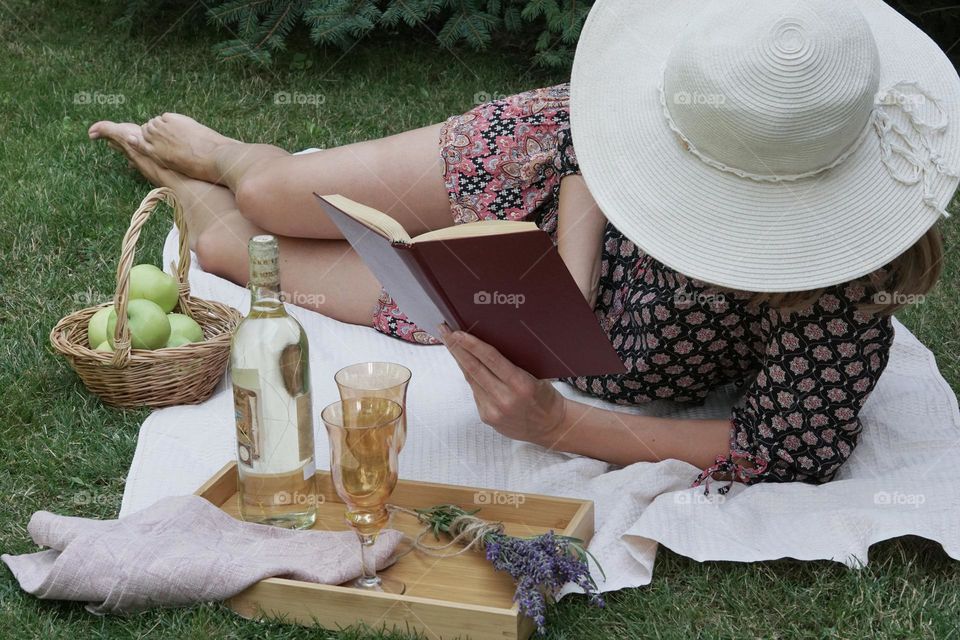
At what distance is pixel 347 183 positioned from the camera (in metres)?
2.24

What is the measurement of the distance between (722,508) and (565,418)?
10.9 inches

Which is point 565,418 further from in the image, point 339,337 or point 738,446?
point 339,337

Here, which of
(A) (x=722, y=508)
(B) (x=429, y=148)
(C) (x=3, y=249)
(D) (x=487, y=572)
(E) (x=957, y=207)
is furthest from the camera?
(E) (x=957, y=207)

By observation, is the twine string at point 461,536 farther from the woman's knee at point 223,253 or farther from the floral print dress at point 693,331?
the woman's knee at point 223,253

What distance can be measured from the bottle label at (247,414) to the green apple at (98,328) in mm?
612

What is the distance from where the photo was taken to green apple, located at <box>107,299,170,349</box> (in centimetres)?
192

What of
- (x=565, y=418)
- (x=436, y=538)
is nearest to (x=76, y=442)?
(x=436, y=538)

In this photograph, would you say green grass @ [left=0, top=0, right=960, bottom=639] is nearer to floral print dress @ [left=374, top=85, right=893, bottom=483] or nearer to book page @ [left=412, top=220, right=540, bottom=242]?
floral print dress @ [left=374, top=85, right=893, bottom=483]

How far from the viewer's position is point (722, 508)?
1639 mm

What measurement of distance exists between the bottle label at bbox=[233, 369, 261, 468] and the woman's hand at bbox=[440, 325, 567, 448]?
0.27 meters

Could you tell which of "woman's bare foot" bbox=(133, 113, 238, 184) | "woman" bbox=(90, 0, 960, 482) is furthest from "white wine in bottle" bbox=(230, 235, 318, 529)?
"woman's bare foot" bbox=(133, 113, 238, 184)

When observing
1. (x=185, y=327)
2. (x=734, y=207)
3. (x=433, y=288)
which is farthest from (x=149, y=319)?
(x=734, y=207)

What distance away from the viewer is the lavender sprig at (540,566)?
1.32 metres

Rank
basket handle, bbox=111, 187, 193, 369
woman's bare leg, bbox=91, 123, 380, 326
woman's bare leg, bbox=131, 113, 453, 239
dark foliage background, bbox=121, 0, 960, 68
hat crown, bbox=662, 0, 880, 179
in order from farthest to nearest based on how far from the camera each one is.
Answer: dark foliage background, bbox=121, 0, 960, 68 < woman's bare leg, bbox=91, 123, 380, 326 < woman's bare leg, bbox=131, 113, 453, 239 < basket handle, bbox=111, 187, 193, 369 < hat crown, bbox=662, 0, 880, 179
